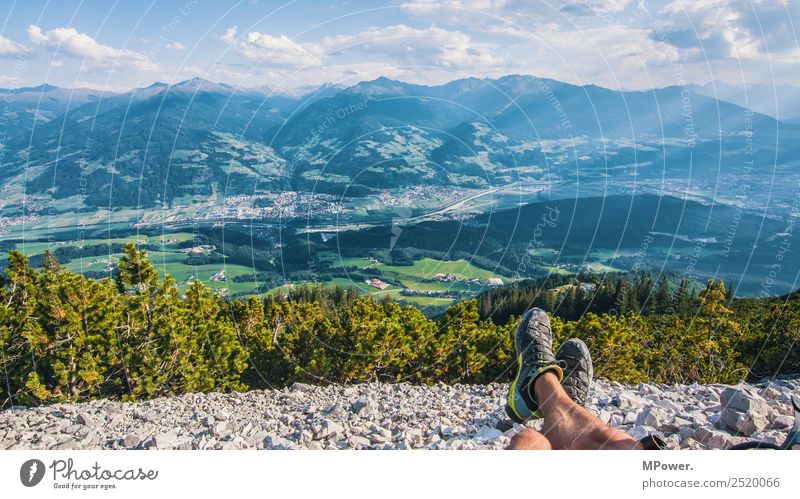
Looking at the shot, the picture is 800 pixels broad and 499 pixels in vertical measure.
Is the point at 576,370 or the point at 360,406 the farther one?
the point at 360,406

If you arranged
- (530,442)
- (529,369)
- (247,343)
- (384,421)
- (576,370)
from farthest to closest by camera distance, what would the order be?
(247,343) < (384,421) < (576,370) < (529,369) < (530,442)

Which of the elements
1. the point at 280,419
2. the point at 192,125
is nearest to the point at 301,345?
the point at 280,419

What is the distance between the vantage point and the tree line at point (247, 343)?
12062 millimetres

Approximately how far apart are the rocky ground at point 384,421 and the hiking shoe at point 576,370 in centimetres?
49

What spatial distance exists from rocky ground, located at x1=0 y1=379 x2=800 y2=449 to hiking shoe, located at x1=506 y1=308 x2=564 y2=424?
0.41 meters

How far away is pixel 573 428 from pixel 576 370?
155 cm

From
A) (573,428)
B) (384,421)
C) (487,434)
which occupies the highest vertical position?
(573,428)

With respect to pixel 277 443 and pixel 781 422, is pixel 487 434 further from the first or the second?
pixel 781 422

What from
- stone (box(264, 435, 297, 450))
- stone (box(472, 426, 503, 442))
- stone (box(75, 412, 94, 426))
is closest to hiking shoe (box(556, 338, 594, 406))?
stone (box(472, 426, 503, 442))

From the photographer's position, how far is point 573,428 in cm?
505

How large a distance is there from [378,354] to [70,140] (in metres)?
203

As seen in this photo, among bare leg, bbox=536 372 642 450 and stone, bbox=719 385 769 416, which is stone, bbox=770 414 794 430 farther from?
bare leg, bbox=536 372 642 450

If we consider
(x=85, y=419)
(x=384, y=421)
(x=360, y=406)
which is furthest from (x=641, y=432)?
(x=85, y=419)

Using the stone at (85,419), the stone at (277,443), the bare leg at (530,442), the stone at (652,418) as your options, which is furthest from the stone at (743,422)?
the stone at (85,419)
